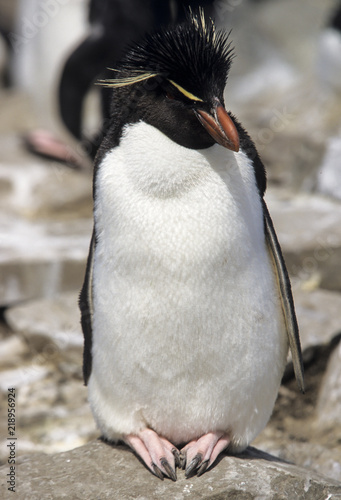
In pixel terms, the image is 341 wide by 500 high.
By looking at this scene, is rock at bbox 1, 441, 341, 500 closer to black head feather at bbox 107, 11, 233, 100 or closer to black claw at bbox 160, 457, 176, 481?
black claw at bbox 160, 457, 176, 481

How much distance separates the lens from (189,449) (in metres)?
2.05

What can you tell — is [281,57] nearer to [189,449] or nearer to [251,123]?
[251,123]

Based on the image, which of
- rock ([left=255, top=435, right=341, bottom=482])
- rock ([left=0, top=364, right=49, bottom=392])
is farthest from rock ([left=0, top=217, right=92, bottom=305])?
rock ([left=255, top=435, right=341, bottom=482])

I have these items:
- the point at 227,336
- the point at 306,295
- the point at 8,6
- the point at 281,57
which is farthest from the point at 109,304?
the point at 8,6

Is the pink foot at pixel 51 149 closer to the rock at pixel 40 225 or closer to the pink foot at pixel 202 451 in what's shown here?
the rock at pixel 40 225

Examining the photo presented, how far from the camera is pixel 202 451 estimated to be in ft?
6.58

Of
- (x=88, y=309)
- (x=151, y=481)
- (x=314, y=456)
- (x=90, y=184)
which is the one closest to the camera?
(x=151, y=481)

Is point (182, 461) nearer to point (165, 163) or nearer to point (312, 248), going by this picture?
point (165, 163)

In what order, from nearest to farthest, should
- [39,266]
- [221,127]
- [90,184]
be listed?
[221,127] < [39,266] < [90,184]

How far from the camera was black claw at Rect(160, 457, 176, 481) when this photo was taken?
197cm

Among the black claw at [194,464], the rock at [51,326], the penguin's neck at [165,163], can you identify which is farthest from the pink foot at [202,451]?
the rock at [51,326]

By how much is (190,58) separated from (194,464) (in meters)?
1.18

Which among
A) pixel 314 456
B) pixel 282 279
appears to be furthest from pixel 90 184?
pixel 282 279

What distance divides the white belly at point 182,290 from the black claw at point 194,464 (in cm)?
9
